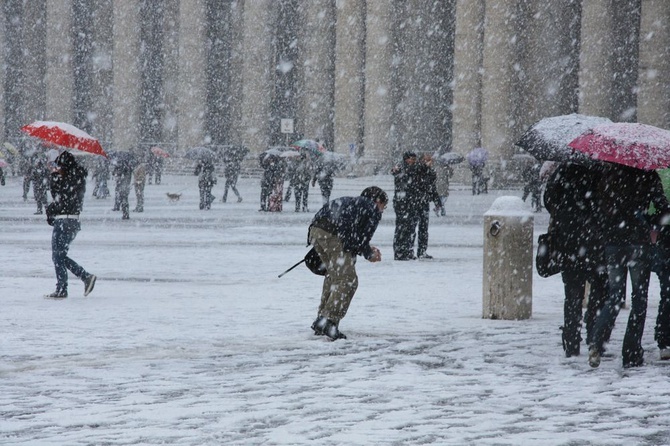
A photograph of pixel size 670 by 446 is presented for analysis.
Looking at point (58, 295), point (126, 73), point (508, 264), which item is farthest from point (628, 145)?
point (126, 73)

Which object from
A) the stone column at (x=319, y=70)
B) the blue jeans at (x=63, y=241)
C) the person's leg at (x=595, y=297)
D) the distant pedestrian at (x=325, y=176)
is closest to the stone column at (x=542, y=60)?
the stone column at (x=319, y=70)

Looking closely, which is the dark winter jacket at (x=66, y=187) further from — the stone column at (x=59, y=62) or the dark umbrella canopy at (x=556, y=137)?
the stone column at (x=59, y=62)

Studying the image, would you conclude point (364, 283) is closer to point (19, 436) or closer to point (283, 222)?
point (19, 436)

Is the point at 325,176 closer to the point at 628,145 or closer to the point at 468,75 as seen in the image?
the point at 468,75

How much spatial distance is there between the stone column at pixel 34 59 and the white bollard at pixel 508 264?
5933 centimetres

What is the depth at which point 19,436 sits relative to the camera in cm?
671

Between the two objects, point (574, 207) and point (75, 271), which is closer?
point (574, 207)

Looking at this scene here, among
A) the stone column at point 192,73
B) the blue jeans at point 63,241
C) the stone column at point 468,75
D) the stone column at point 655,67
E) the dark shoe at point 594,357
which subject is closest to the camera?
the dark shoe at point 594,357

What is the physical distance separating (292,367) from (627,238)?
2636mm

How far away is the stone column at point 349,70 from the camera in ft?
165

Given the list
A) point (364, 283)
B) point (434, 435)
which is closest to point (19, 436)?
point (434, 435)

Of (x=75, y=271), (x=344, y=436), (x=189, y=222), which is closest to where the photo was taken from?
(x=344, y=436)

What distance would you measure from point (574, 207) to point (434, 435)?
3.05 m

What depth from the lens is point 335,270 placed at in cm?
1036
